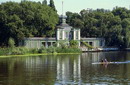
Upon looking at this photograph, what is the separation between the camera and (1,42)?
111 metres

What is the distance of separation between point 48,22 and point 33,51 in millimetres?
17031

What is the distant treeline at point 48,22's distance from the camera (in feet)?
347

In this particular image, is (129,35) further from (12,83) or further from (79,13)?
(12,83)

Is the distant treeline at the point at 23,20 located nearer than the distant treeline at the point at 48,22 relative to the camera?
Yes

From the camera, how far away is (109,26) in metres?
130

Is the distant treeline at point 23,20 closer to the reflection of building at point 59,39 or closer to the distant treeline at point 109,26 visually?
A: the reflection of building at point 59,39

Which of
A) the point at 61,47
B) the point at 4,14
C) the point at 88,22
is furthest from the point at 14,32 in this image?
the point at 88,22

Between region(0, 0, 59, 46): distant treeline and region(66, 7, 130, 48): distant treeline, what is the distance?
17570 mm

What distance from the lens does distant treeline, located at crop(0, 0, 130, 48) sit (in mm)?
105625

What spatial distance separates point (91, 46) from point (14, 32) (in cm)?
2609

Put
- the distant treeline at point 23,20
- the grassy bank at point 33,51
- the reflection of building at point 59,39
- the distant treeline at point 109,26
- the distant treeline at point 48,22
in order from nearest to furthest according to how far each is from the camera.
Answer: the grassy bank at point 33,51
the distant treeline at point 23,20
the distant treeline at point 48,22
the reflection of building at point 59,39
the distant treeline at point 109,26

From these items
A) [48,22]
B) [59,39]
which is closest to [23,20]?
[48,22]

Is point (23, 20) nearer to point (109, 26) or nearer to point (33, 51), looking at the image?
point (33, 51)

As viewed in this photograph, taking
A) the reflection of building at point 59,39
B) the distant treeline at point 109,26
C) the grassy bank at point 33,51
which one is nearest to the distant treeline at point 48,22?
the distant treeline at point 109,26
